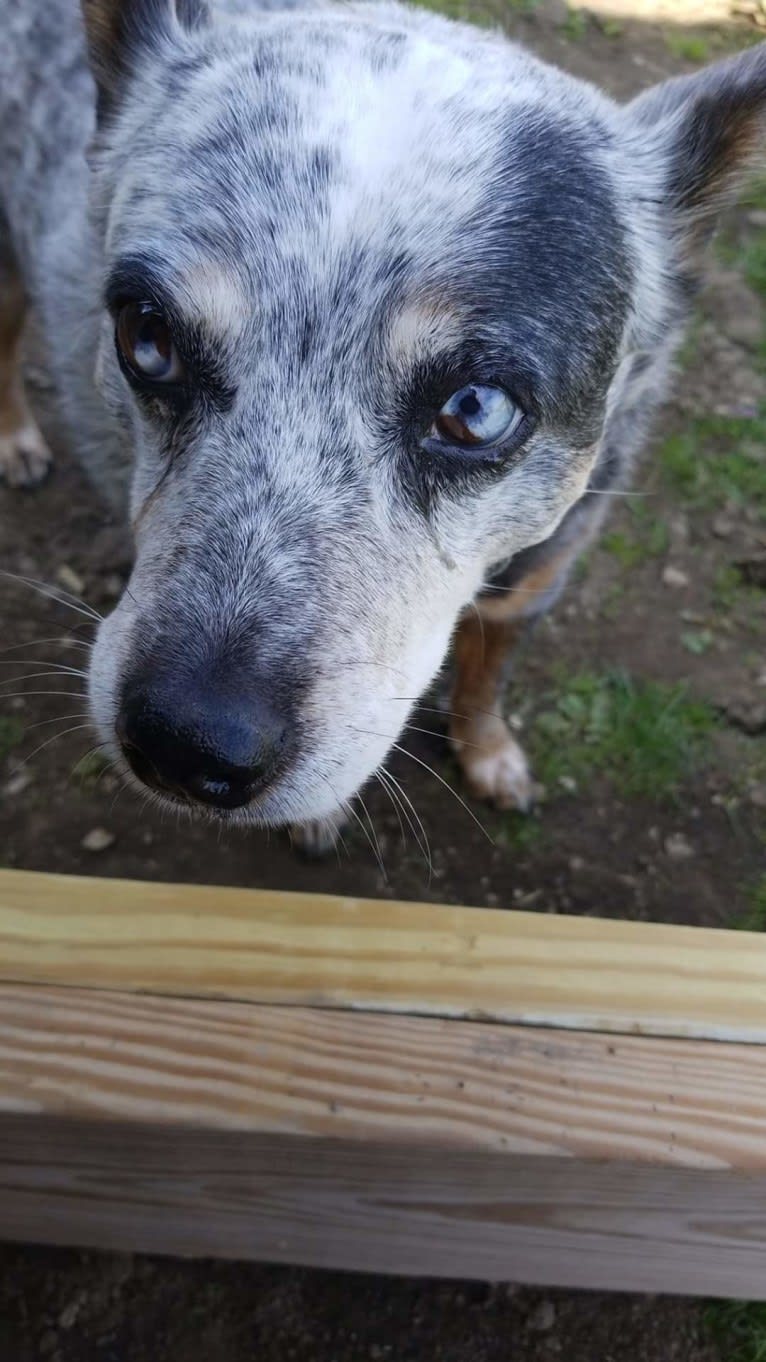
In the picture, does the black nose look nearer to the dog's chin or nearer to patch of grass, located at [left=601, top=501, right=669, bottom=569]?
the dog's chin

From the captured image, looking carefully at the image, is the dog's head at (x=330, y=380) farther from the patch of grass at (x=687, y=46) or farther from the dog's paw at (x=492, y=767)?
the patch of grass at (x=687, y=46)

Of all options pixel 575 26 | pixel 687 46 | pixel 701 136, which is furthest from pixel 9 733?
pixel 687 46

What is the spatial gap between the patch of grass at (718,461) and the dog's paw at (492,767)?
55.3 inches

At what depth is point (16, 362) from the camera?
12.3ft

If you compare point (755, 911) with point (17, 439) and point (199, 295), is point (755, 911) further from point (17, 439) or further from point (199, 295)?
point (17, 439)

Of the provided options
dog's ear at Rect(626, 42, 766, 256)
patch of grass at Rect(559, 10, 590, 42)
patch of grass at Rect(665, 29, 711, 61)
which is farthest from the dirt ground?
patch of grass at Rect(559, 10, 590, 42)

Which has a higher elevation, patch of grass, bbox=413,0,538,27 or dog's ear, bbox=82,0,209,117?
patch of grass, bbox=413,0,538,27

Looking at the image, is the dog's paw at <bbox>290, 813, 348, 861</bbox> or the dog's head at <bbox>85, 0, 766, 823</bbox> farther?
the dog's paw at <bbox>290, 813, 348, 861</bbox>

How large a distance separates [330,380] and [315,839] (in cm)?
159

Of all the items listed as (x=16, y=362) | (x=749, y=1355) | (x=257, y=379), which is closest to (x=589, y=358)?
(x=257, y=379)

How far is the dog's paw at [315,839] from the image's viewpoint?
114 inches

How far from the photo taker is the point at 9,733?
10.5 feet

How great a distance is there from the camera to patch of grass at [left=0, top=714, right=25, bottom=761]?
10.5 ft

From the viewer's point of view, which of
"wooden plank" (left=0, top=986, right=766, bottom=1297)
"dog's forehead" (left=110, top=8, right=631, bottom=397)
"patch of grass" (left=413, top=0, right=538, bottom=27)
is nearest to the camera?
"wooden plank" (left=0, top=986, right=766, bottom=1297)
